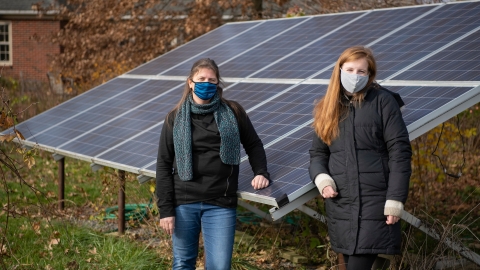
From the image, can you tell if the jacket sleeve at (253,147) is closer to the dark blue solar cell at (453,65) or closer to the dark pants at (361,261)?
the dark pants at (361,261)

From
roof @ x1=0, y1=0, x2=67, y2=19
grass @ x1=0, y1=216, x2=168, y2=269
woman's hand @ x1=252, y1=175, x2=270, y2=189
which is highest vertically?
woman's hand @ x1=252, y1=175, x2=270, y2=189

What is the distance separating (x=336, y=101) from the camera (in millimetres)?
5641

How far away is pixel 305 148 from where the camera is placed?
20.9 ft

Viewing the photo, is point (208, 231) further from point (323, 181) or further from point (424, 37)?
point (424, 37)

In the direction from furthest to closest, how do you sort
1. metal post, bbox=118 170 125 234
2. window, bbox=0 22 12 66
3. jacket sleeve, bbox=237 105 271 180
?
window, bbox=0 22 12 66 → metal post, bbox=118 170 125 234 → jacket sleeve, bbox=237 105 271 180

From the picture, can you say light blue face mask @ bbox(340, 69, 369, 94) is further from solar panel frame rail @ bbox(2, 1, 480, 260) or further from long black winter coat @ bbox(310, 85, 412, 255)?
solar panel frame rail @ bbox(2, 1, 480, 260)

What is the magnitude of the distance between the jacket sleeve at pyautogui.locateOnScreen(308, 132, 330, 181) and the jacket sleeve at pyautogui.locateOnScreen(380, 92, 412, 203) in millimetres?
501

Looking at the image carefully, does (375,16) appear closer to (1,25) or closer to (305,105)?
(305,105)

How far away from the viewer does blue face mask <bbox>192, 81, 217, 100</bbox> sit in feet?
19.0

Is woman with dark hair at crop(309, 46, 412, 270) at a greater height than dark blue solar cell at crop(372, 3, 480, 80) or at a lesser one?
lesser

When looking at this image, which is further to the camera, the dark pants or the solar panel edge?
the solar panel edge

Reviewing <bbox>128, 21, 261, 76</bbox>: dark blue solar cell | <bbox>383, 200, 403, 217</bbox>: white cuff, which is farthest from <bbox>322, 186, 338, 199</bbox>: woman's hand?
<bbox>128, 21, 261, 76</bbox>: dark blue solar cell

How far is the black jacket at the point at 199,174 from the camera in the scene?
19.1ft

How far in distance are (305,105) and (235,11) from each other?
1317 centimetres
